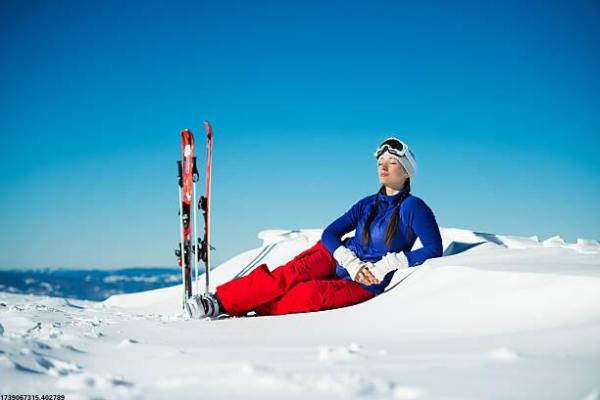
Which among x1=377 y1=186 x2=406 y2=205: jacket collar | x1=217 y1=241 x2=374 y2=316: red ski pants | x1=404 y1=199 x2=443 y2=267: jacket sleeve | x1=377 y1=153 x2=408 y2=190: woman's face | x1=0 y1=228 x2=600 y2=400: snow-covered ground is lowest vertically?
x1=0 y1=228 x2=600 y2=400: snow-covered ground

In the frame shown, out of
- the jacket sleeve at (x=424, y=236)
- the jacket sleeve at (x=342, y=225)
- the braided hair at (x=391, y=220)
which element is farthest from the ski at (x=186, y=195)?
the jacket sleeve at (x=424, y=236)

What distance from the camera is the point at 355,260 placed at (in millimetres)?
3053

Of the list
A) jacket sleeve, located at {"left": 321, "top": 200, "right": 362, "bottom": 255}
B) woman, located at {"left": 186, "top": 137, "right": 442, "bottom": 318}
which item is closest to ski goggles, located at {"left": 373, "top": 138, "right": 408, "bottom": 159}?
woman, located at {"left": 186, "top": 137, "right": 442, "bottom": 318}

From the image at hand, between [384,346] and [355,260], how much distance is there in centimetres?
135

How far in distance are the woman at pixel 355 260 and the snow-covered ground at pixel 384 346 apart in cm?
21

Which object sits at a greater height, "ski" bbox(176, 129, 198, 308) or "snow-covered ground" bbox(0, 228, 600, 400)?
"ski" bbox(176, 129, 198, 308)

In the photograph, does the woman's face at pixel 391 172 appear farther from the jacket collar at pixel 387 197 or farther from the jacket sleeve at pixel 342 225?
the jacket sleeve at pixel 342 225

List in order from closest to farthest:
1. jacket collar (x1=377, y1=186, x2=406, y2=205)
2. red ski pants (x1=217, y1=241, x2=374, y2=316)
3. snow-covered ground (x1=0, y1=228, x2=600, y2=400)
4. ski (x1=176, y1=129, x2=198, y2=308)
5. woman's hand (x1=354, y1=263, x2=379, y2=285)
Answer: snow-covered ground (x1=0, y1=228, x2=600, y2=400) < red ski pants (x1=217, y1=241, x2=374, y2=316) < woman's hand (x1=354, y1=263, x2=379, y2=285) < jacket collar (x1=377, y1=186, x2=406, y2=205) < ski (x1=176, y1=129, x2=198, y2=308)

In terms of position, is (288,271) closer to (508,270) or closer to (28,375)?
(508,270)

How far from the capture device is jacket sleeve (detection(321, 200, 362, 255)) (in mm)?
3377

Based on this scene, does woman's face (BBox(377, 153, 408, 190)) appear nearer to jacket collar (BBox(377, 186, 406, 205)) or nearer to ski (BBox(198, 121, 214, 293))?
jacket collar (BBox(377, 186, 406, 205))

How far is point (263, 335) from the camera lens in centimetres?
211

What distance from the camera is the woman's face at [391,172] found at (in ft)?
11.1

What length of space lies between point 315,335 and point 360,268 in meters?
1.03
